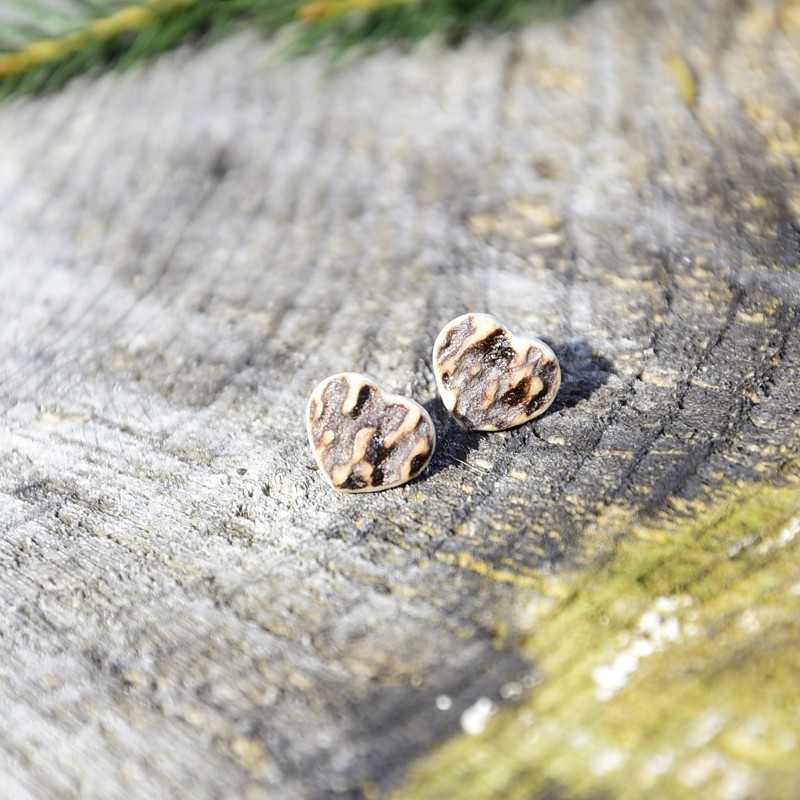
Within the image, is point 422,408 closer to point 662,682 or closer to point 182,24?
point 662,682

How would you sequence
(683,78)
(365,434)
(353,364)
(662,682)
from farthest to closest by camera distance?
(683,78) < (353,364) < (365,434) < (662,682)

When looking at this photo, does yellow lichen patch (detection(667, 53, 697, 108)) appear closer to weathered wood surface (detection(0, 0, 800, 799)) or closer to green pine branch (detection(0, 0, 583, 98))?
weathered wood surface (detection(0, 0, 800, 799))

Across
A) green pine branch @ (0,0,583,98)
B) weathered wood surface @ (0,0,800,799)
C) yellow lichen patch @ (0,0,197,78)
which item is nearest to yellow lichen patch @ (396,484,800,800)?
weathered wood surface @ (0,0,800,799)

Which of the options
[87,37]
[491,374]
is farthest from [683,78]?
[87,37]

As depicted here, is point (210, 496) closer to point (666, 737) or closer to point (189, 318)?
point (189, 318)

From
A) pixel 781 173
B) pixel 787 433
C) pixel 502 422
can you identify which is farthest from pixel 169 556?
pixel 781 173

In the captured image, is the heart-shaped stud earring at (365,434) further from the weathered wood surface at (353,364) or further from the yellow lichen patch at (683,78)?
the yellow lichen patch at (683,78)

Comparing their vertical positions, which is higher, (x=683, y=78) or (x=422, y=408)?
(x=422, y=408)
